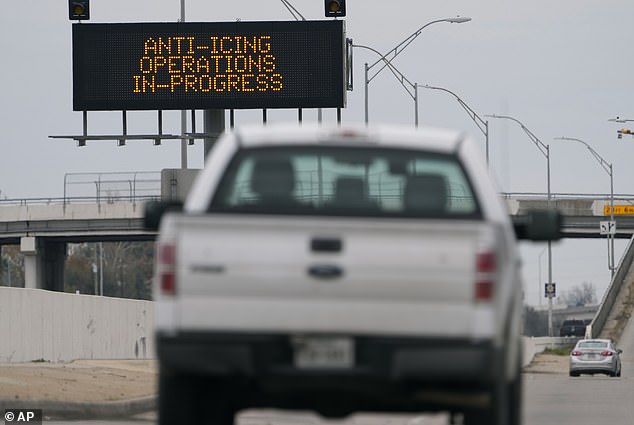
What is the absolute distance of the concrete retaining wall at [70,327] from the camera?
121 ft

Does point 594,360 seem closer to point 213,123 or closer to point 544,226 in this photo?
point 213,123

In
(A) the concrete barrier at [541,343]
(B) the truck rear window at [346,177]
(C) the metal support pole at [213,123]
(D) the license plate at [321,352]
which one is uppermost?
(C) the metal support pole at [213,123]

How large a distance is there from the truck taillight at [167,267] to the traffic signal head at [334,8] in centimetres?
3084

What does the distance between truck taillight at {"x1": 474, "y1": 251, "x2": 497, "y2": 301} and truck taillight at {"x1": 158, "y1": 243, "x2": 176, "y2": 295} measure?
1.83 meters

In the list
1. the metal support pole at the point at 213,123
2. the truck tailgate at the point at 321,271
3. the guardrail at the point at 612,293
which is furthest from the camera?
the guardrail at the point at 612,293

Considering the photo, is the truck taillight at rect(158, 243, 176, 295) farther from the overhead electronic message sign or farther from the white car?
the white car

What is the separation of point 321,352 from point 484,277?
109 cm

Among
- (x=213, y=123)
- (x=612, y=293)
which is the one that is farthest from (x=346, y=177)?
(x=612, y=293)

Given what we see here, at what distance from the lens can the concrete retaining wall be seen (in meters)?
36.9

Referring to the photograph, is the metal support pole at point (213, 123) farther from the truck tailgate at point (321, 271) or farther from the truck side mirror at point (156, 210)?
the truck tailgate at point (321, 271)

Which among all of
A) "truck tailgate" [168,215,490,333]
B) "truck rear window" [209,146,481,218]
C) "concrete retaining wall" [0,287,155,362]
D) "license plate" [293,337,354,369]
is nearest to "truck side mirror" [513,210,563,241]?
"truck rear window" [209,146,481,218]

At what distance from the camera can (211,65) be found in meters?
42.2

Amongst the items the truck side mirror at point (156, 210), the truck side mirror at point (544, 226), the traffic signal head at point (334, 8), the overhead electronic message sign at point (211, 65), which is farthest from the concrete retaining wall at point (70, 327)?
the truck side mirror at point (544, 226)

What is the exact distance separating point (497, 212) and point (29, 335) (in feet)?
90.5
